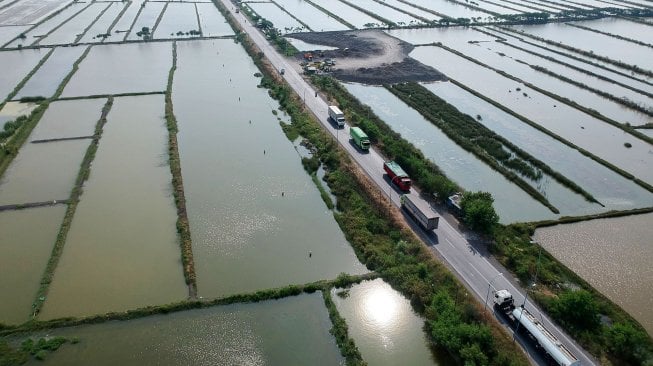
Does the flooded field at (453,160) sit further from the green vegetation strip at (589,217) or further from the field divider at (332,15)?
the field divider at (332,15)

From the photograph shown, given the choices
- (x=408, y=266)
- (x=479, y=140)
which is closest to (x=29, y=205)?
(x=408, y=266)

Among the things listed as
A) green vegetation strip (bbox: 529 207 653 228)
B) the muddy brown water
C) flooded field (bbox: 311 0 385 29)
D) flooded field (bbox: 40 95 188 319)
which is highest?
flooded field (bbox: 311 0 385 29)

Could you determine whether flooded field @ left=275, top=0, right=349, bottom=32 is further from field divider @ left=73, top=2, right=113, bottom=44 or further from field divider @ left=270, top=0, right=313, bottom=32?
field divider @ left=73, top=2, right=113, bottom=44

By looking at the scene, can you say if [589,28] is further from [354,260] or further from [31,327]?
[31,327]

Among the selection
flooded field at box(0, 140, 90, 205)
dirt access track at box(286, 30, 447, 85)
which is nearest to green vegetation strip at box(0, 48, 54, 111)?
flooded field at box(0, 140, 90, 205)

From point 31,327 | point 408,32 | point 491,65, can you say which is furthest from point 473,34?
point 31,327

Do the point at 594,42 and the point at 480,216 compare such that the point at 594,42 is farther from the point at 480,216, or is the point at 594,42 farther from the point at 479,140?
the point at 480,216
